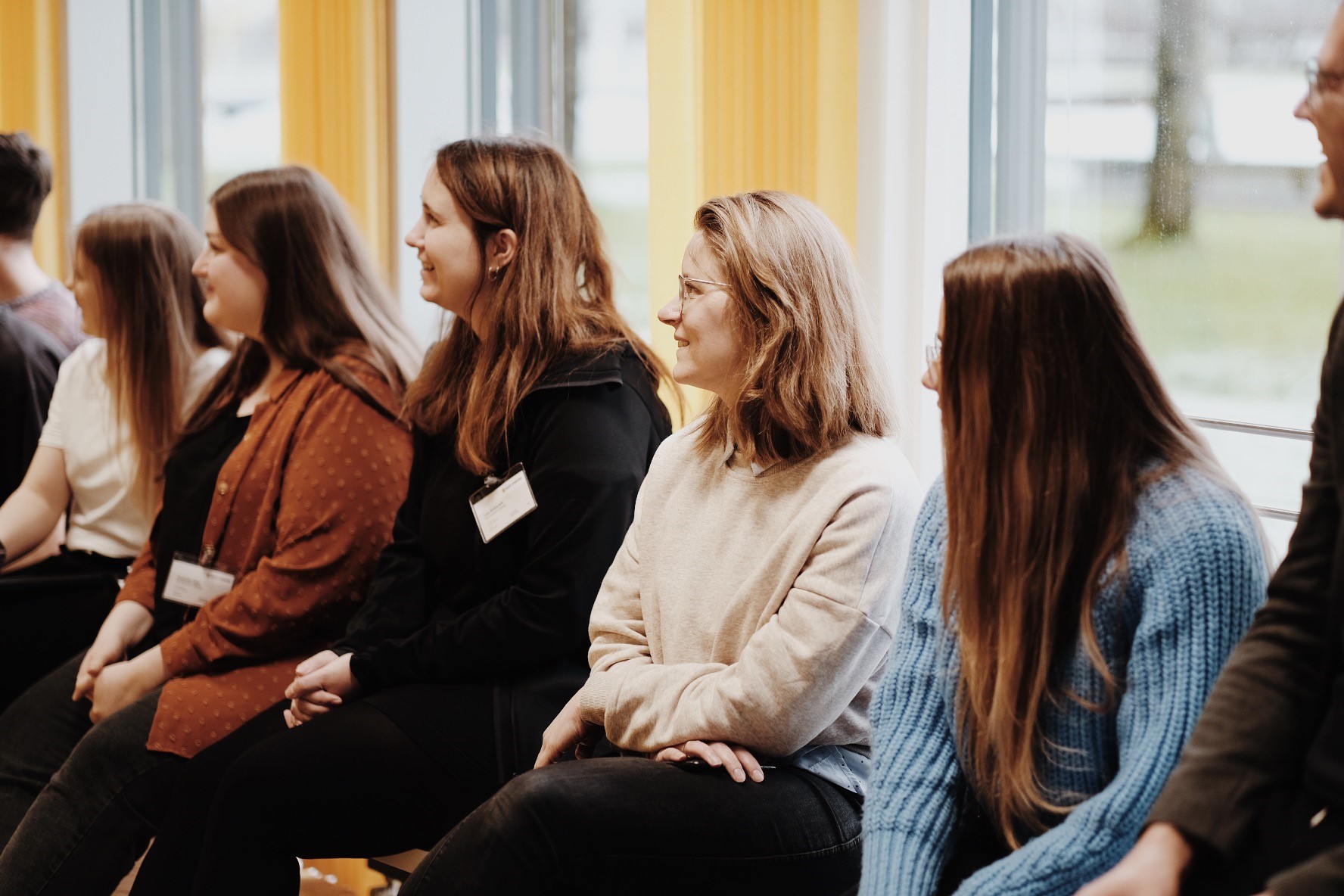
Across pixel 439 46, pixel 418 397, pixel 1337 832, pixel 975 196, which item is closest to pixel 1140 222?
pixel 975 196

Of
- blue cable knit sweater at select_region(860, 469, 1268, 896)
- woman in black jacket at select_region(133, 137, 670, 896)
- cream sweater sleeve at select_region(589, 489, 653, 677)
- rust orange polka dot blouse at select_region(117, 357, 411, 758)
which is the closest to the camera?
blue cable knit sweater at select_region(860, 469, 1268, 896)

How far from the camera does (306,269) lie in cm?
266

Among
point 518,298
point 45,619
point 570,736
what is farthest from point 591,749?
point 45,619

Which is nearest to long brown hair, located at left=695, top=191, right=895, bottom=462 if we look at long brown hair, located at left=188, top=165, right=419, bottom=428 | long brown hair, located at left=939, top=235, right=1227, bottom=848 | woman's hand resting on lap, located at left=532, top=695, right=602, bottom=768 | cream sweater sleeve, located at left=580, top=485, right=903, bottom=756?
cream sweater sleeve, located at left=580, top=485, right=903, bottom=756

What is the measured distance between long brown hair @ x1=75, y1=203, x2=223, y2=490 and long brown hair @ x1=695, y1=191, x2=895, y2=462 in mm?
1583

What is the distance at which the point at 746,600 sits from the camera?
184 centimetres

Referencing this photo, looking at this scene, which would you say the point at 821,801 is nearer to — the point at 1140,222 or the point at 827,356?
the point at 827,356

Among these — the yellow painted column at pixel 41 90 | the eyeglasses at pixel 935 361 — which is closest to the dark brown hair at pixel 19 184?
the yellow painted column at pixel 41 90

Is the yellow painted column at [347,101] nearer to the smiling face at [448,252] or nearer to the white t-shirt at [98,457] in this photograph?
the white t-shirt at [98,457]

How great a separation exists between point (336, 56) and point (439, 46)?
0.30 meters

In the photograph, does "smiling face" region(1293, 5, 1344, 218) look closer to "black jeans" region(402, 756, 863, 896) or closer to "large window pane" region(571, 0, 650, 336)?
"black jeans" region(402, 756, 863, 896)

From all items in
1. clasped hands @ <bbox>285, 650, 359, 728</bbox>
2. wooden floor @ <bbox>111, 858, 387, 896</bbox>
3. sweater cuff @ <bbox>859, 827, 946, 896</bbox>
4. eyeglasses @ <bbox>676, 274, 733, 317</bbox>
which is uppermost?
eyeglasses @ <bbox>676, 274, 733, 317</bbox>

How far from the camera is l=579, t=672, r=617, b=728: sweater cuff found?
1894 millimetres

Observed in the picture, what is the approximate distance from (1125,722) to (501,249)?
1.38m
